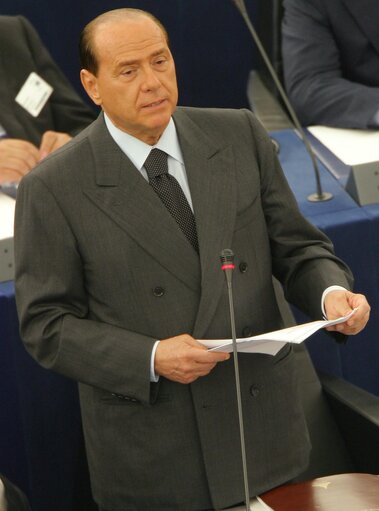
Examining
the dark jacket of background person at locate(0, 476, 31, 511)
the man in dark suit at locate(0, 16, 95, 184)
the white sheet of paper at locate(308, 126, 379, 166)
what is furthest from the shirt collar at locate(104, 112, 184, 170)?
the man in dark suit at locate(0, 16, 95, 184)

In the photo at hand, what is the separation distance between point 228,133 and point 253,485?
686 millimetres

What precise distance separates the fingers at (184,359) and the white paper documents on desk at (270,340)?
0.06 feet

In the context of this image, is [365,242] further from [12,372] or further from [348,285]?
[12,372]

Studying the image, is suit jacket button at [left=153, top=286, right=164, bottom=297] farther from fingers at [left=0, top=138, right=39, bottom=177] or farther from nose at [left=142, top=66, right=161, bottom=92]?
fingers at [left=0, top=138, right=39, bottom=177]

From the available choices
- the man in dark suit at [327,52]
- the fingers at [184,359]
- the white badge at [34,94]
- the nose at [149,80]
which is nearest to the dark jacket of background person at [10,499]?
the fingers at [184,359]

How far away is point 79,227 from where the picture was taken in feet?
6.77

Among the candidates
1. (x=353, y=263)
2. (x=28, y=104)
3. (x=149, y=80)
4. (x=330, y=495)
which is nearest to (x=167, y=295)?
(x=149, y=80)

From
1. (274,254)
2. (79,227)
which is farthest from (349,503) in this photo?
(79,227)

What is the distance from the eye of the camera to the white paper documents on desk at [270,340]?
193cm

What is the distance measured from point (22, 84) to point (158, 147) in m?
1.47

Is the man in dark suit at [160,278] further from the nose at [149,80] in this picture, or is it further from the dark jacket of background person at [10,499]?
the dark jacket of background person at [10,499]

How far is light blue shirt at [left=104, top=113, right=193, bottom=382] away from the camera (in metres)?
2.10

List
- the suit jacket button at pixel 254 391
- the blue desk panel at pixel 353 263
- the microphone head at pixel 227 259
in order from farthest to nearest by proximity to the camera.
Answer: the blue desk panel at pixel 353 263, the suit jacket button at pixel 254 391, the microphone head at pixel 227 259

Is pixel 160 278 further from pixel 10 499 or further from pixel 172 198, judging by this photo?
pixel 10 499
